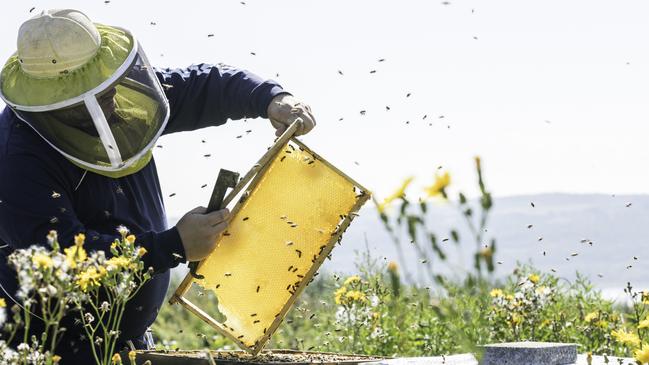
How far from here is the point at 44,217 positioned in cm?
397

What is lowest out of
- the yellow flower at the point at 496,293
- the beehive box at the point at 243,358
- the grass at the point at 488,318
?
the grass at the point at 488,318

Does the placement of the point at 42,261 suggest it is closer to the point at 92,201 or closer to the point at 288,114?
the point at 92,201

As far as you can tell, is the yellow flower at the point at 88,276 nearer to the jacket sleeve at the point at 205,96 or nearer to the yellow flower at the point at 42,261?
the yellow flower at the point at 42,261

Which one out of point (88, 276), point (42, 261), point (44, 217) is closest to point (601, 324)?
point (44, 217)

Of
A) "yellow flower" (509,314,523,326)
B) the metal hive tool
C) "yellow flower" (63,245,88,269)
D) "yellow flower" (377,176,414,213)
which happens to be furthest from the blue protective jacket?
"yellow flower" (509,314,523,326)

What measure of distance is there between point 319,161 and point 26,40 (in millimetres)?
1390

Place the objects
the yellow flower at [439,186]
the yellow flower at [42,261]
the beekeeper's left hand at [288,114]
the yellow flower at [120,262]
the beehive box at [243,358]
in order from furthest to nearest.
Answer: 1. the beekeeper's left hand at [288,114]
2. the beehive box at [243,358]
3. the yellow flower at [120,262]
4. the yellow flower at [42,261]
5. the yellow flower at [439,186]

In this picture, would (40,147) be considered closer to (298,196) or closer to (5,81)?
(5,81)

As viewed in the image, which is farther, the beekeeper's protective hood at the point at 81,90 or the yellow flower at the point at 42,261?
the beekeeper's protective hood at the point at 81,90

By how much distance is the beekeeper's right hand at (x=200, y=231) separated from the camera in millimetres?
3805

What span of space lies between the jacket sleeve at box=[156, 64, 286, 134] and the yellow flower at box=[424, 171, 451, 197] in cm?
239

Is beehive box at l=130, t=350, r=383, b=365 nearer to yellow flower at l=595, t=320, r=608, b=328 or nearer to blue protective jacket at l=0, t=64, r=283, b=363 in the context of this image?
blue protective jacket at l=0, t=64, r=283, b=363

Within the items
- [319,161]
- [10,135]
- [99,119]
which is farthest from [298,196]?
[10,135]

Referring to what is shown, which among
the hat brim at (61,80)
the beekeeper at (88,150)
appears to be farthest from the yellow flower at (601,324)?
the hat brim at (61,80)
